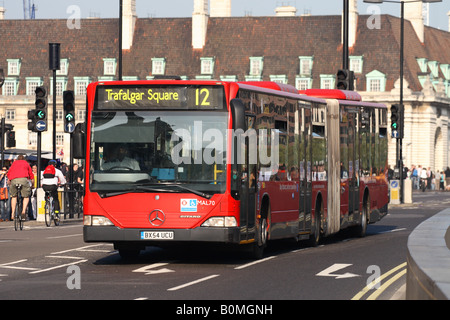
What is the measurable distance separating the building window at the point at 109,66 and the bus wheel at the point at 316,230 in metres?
99.0

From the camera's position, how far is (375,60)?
120m

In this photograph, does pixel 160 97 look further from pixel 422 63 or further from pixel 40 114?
pixel 422 63

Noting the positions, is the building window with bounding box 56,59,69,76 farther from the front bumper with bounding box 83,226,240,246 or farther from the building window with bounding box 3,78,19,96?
the front bumper with bounding box 83,226,240,246

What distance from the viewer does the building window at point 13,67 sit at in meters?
125

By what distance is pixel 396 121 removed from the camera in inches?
1941

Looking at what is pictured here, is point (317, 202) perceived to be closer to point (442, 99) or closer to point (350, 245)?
point (350, 245)

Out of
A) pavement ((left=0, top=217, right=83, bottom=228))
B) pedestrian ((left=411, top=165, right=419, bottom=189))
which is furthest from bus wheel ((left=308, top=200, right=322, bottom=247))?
pedestrian ((left=411, top=165, right=419, bottom=189))

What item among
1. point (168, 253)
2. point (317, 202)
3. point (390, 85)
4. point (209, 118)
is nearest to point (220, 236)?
point (209, 118)

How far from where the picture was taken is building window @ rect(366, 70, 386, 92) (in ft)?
392

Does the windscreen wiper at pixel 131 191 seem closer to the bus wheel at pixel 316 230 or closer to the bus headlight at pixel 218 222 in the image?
the bus headlight at pixel 218 222

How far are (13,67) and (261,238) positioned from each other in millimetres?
106981

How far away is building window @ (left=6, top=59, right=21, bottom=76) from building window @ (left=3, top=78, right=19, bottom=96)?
2.44ft

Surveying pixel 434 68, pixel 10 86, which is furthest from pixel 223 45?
pixel 10 86

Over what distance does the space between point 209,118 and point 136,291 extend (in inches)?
187
